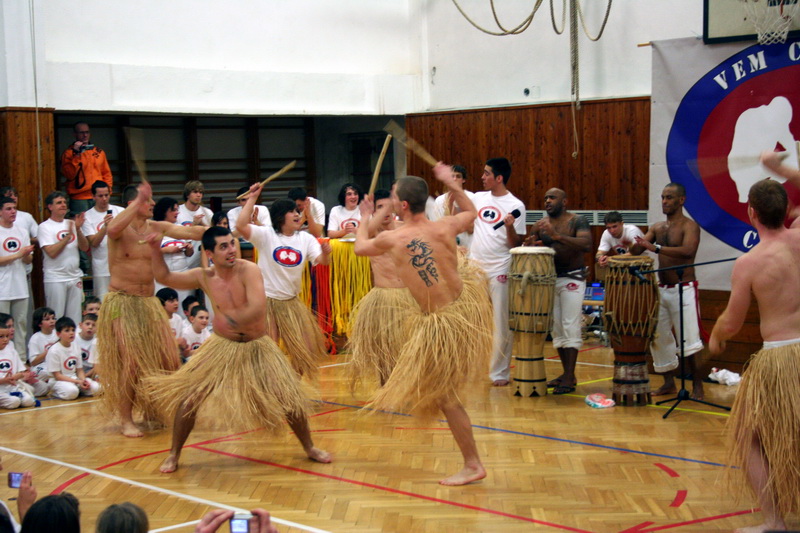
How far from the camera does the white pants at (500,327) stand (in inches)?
274

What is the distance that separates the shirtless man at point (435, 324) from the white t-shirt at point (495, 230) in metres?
1.96

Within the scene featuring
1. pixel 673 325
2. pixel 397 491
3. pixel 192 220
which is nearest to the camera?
pixel 397 491

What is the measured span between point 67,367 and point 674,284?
4.60m

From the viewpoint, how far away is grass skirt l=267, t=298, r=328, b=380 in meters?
6.19

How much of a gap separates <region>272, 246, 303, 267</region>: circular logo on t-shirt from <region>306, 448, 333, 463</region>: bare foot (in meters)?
1.54

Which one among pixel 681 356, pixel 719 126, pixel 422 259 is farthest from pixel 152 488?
pixel 719 126

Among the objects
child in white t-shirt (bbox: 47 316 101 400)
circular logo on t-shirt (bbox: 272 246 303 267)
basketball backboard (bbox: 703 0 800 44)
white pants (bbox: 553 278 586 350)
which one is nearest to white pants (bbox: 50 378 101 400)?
child in white t-shirt (bbox: 47 316 101 400)

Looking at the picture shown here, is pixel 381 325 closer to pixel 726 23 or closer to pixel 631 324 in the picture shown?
pixel 631 324

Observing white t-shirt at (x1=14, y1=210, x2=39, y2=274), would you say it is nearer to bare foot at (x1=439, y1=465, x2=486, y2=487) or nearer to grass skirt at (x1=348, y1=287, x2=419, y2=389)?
grass skirt at (x1=348, y1=287, x2=419, y2=389)

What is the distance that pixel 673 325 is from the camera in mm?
6566

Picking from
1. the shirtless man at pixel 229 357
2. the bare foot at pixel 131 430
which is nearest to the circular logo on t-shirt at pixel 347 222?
the bare foot at pixel 131 430

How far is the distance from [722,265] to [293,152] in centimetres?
692

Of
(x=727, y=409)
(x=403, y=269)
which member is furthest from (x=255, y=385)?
(x=727, y=409)

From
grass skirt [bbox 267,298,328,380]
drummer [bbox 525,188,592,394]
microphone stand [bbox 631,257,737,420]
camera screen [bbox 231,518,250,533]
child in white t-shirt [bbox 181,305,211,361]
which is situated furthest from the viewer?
child in white t-shirt [bbox 181,305,211,361]
